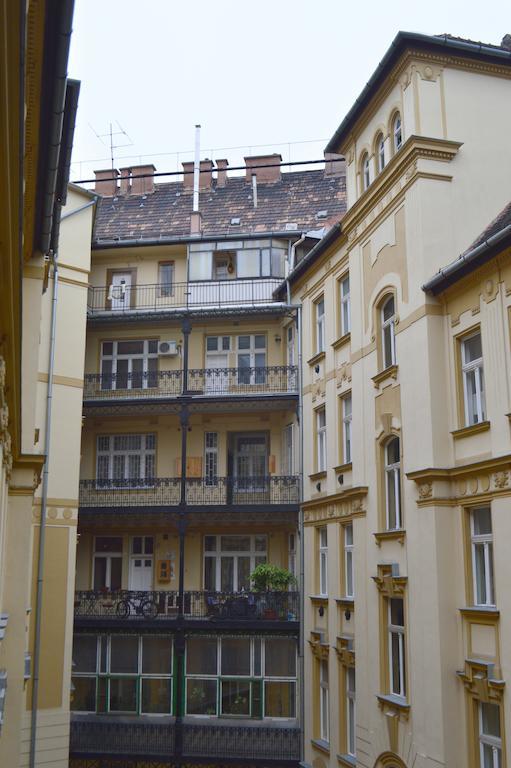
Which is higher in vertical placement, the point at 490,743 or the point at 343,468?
the point at 343,468

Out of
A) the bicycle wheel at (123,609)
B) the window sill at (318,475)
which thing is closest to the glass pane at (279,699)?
the bicycle wheel at (123,609)

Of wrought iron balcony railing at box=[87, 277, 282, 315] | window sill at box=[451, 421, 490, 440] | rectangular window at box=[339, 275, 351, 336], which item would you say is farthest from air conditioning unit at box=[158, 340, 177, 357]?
window sill at box=[451, 421, 490, 440]

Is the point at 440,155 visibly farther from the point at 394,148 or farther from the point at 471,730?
the point at 471,730

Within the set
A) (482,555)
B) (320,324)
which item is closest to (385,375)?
(482,555)

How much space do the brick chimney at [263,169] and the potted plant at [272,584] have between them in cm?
1484

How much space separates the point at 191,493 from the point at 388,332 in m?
9.65

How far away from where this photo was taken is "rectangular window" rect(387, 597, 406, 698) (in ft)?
53.2

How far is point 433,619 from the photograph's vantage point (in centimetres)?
1454

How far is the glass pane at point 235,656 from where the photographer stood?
23.8m

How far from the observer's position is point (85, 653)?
80.0ft

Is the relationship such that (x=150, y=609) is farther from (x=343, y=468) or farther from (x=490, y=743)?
(x=490, y=743)

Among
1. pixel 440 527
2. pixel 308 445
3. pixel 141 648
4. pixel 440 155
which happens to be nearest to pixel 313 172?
pixel 308 445

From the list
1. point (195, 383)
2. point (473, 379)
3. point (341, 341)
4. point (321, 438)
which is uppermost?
point (195, 383)

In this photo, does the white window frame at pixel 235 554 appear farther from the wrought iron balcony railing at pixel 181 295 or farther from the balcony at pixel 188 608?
the wrought iron balcony railing at pixel 181 295
